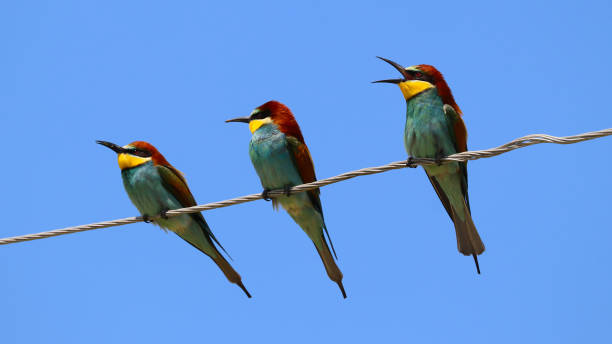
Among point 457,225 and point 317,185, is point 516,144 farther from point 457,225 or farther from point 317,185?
point 457,225

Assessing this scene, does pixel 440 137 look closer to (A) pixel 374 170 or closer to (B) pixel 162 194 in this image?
Answer: (A) pixel 374 170

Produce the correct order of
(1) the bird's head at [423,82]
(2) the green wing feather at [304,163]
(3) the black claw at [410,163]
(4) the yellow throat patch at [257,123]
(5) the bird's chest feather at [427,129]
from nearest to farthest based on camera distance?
(3) the black claw at [410,163] < (5) the bird's chest feather at [427,129] < (1) the bird's head at [423,82] < (2) the green wing feather at [304,163] < (4) the yellow throat patch at [257,123]

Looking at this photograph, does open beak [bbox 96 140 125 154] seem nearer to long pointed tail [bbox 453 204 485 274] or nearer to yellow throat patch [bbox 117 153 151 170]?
yellow throat patch [bbox 117 153 151 170]

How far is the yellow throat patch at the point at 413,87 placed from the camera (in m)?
4.39

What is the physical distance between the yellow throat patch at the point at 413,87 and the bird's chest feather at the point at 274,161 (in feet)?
2.42

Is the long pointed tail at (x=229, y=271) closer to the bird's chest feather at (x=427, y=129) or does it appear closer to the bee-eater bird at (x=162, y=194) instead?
the bee-eater bird at (x=162, y=194)

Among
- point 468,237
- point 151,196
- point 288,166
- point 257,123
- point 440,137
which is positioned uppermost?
point 257,123

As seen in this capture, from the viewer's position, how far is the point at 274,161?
4457mm

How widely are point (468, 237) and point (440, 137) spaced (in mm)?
630

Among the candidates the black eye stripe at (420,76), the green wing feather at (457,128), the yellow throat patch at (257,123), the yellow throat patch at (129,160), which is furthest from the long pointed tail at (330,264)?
the yellow throat patch at (129,160)

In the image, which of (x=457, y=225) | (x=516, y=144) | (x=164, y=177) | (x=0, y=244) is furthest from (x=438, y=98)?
(x=0, y=244)

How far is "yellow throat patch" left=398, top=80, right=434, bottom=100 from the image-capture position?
439cm

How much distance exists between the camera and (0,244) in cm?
394

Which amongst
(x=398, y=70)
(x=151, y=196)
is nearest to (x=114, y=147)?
(x=151, y=196)
